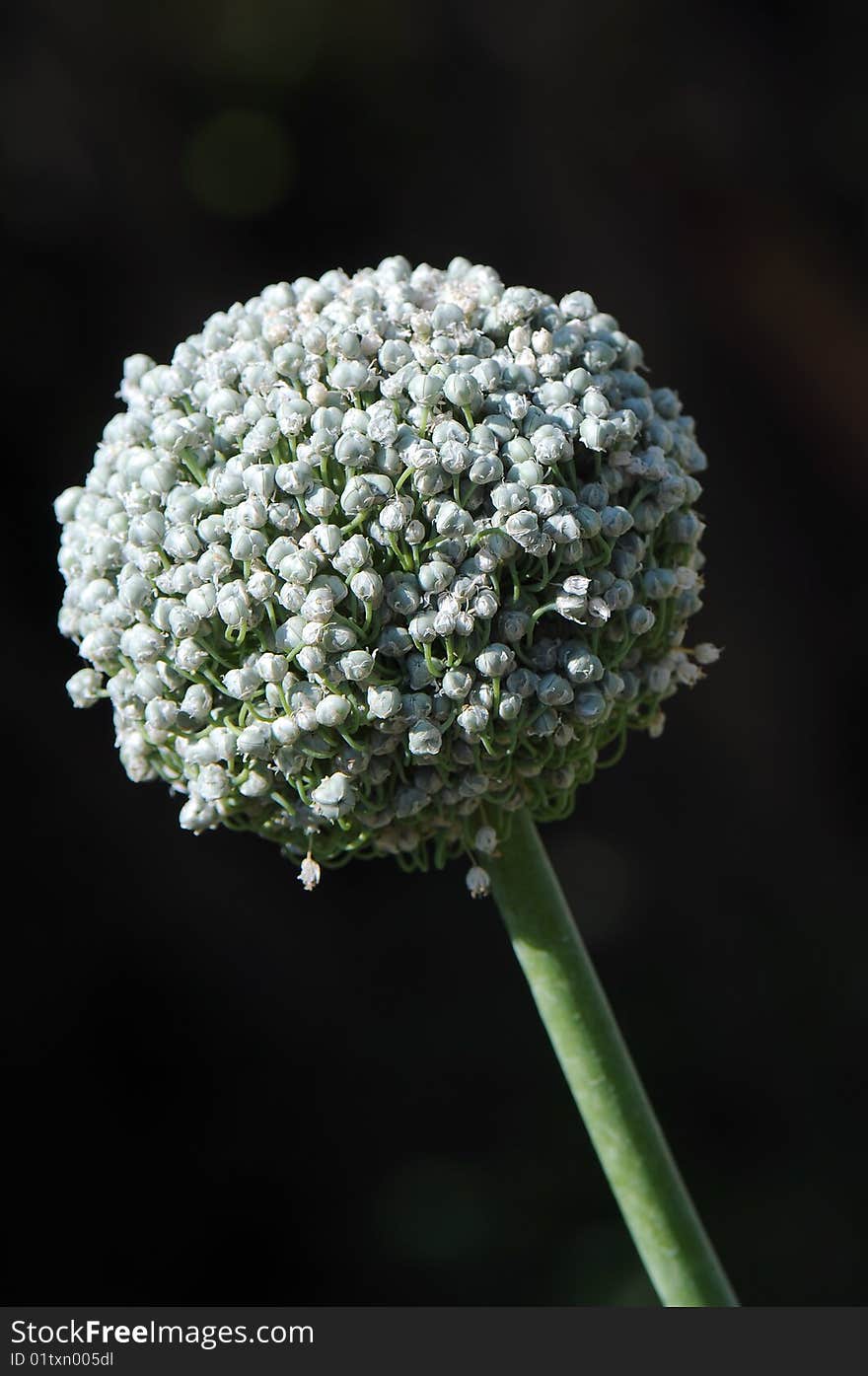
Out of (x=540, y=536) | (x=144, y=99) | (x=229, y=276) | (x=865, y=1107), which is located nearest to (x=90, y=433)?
(x=229, y=276)

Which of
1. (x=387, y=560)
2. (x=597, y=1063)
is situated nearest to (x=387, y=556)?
(x=387, y=560)

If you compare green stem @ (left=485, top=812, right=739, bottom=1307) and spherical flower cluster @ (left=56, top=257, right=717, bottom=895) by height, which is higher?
spherical flower cluster @ (left=56, top=257, right=717, bottom=895)

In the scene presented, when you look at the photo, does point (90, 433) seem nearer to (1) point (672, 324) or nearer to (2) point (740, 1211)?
(1) point (672, 324)

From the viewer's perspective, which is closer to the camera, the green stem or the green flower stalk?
the green flower stalk

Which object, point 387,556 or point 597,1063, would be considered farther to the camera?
point 597,1063

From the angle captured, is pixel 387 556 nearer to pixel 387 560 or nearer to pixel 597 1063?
pixel 387 560

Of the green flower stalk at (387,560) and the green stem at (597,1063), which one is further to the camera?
the green stem at (597,1063)
